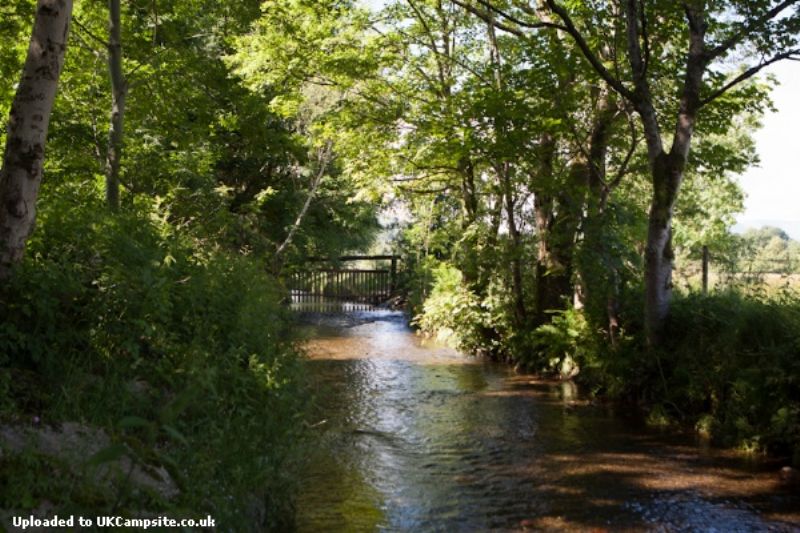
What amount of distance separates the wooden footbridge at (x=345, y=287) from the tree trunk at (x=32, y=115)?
67.7ft

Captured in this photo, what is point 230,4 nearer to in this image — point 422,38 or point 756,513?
point 422,38

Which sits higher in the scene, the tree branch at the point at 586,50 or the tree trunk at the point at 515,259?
the tree branch at the point at 586,50

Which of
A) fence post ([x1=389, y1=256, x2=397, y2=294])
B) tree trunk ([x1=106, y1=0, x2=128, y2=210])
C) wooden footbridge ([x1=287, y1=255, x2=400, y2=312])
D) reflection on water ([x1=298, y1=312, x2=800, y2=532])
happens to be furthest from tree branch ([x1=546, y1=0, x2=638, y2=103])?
fence post ([x1=389, y1=256, x2=397, y2=294])

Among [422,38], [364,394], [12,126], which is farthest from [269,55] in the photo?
[12,126]

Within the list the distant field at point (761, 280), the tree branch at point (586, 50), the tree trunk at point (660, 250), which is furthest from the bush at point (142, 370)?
the distant field at point (761, 280)

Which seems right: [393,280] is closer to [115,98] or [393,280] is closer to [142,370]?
[115,98]

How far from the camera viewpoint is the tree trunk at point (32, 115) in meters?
4.60

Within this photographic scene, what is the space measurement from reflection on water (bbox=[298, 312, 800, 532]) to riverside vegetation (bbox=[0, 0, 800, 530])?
77 centimetres

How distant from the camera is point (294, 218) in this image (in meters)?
20.5

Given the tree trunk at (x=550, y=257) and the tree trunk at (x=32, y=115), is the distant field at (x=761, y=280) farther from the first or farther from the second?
the tree trunk at (x=32, y=115)

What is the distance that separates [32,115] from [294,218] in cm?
1589

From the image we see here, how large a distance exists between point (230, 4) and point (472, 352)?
836 cm

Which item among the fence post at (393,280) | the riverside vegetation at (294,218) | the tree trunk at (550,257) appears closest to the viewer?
the riverside vegetation at (294,218)

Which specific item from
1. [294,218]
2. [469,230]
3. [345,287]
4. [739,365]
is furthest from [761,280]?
[345,287]
